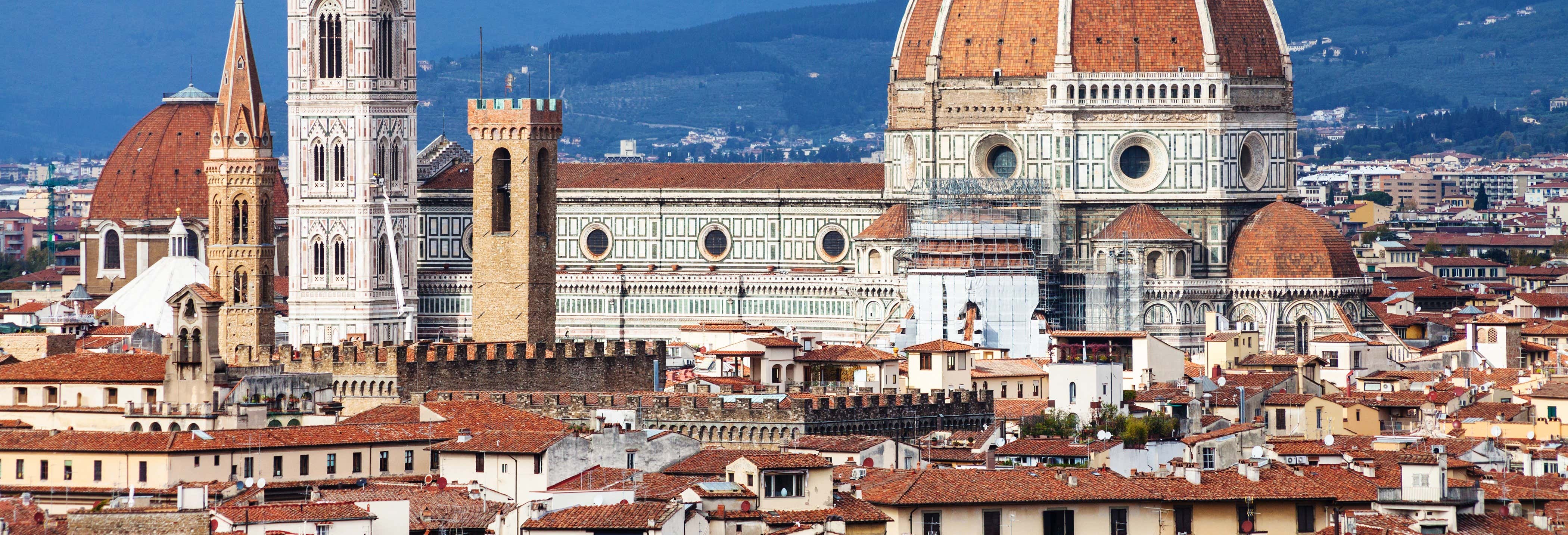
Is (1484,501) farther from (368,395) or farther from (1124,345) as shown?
(1124,345)

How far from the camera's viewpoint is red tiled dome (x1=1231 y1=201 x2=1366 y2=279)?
110 metres

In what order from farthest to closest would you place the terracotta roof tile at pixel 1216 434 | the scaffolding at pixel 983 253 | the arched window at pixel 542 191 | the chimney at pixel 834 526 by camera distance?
the scaffolding at pixel 983 253 < the arched window at pixel 542 191 < the terracotta roof tile at pixel 1216 434 < the chimney at pixel 834 526

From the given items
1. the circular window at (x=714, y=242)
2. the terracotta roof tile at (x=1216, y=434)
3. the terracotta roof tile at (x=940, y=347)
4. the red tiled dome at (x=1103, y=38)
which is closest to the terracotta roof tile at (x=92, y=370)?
the terracotta roof tile at (x=940, y=347)

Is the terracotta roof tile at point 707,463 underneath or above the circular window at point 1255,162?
underneath

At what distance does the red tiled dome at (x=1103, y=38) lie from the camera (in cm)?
11275

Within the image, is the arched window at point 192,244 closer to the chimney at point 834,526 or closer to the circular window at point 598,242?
the circular window at point 598,242

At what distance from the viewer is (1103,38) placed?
11325 cm

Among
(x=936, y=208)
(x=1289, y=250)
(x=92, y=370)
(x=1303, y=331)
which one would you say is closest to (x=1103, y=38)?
(x=936, y=208)

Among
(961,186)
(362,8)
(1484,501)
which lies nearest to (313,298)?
(362,8)

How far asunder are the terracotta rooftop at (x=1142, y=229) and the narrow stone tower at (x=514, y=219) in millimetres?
31068

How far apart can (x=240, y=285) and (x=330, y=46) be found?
937 inches

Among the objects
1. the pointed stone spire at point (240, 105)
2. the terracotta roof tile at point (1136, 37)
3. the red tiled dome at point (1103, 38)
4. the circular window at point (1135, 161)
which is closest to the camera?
the pointed stone spire at point (240, 105)

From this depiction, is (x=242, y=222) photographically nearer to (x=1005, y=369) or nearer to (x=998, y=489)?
(x=1005, y=369)

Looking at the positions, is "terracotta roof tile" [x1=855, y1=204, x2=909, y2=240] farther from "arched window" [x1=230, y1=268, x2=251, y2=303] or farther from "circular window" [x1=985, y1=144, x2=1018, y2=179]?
"arched window" [x1=230, y1=268, x2=251, y2=303]
